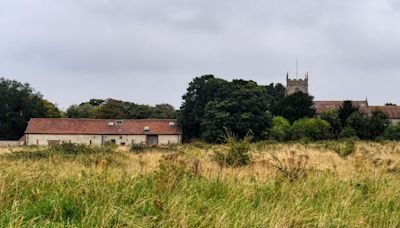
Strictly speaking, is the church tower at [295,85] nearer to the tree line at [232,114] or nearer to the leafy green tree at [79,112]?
the tree line at [232,114]

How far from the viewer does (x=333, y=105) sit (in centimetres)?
9994

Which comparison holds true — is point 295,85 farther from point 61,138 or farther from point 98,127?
point 61,138

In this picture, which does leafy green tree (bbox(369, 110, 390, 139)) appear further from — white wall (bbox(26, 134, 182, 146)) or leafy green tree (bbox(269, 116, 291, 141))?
white wall (bbox(26, 134, 182, 146))

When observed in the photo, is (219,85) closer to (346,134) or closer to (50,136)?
(346,134)

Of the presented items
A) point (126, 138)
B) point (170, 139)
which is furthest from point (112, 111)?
point (170, 139)

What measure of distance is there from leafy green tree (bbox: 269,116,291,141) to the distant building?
13.5 metres

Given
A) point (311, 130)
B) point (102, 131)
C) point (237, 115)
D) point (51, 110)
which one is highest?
point (51, 110)

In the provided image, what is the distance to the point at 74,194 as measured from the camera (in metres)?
5.34

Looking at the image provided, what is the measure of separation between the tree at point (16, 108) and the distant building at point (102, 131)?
30.1 feet

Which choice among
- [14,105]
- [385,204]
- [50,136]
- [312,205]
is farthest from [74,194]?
[14,105]

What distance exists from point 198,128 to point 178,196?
5970 centimetres

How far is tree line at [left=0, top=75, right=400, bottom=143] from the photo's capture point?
5616cm

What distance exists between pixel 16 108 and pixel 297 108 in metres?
45.5

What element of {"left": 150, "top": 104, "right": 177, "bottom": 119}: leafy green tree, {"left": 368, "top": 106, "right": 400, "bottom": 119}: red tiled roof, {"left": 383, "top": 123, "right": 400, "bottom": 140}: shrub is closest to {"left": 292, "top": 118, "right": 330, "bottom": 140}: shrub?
{"left": 383, "top": 123, "right": 400, "bottom": 140}: shrub
